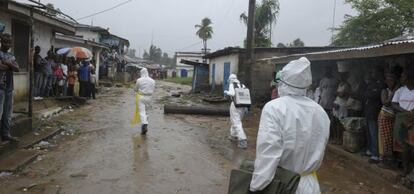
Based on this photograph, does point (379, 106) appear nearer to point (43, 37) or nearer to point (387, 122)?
point (387, 122)

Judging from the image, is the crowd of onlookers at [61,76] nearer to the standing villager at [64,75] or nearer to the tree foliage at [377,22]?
the standing villager at [64,75]

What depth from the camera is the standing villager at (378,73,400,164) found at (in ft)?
25.8

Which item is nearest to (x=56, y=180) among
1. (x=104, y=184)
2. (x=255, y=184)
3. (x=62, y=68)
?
(x=104, y=184)

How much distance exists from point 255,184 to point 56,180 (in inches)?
174

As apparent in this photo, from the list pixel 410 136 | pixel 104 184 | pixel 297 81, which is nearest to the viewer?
pixel 297 81

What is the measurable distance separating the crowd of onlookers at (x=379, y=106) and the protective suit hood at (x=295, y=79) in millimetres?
4562

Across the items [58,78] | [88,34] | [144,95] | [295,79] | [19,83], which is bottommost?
[144,95]

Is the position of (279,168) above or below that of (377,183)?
above

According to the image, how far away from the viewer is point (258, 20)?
99.0 ft

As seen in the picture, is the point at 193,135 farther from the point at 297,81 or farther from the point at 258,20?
the point at 258,20

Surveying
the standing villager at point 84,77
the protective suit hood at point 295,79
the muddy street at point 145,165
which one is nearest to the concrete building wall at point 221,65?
the standing villager at point 84,77

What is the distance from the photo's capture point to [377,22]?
3062 cm


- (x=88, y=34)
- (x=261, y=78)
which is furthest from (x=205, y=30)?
(x=261, y=78)

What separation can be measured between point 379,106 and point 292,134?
610 cm
